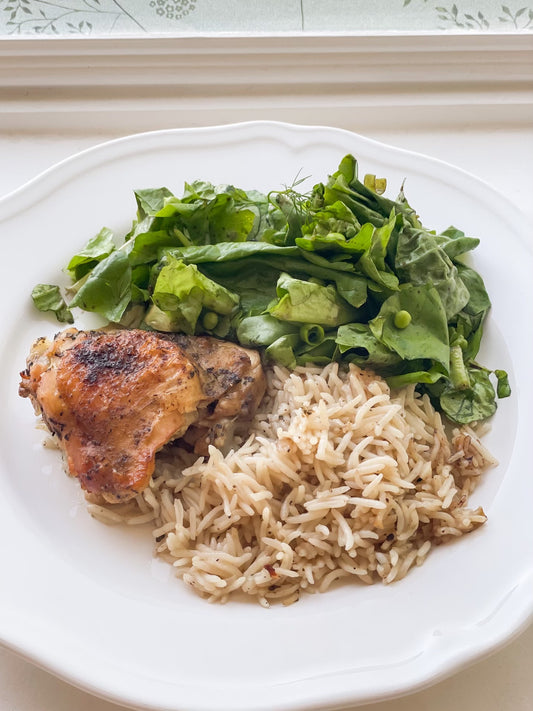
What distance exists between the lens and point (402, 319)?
10.1 feet

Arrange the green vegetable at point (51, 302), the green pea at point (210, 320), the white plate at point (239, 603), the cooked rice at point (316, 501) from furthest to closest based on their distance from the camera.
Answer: the green vegetable at point (51, 302) → the green pea at point (210, 320) → the cooked rice at point (316, 501) → the white plate at point (239, 603)

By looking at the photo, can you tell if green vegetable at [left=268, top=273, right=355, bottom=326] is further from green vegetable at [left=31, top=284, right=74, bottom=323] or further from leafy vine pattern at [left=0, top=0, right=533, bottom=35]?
leafy vine pattern at [left=0, top=0, right=533, bottom=35]

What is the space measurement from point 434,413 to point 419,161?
4.78ft

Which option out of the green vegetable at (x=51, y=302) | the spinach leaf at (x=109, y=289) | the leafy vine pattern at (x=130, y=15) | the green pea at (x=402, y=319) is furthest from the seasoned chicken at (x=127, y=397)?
the leafy vine pattern at (x=130, y=15)

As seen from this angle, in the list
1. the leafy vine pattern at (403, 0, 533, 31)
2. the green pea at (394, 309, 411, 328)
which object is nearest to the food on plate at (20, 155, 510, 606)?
the green pea at (394, 309, 411, 328)

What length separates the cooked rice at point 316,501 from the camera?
2.74 meters

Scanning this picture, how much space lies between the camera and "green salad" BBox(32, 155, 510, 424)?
311 centimetres

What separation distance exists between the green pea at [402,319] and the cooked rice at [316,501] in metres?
0.27

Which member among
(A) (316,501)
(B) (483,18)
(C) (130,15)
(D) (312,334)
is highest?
(C) (130,15)

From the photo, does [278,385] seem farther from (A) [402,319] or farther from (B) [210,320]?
(A) [402,319]

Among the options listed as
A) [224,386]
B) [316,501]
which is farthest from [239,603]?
[224,386]

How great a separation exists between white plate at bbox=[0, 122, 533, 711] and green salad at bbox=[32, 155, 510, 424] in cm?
23

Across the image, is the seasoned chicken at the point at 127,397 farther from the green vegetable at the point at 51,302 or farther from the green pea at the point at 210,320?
the green vegetable at the point at 51,302

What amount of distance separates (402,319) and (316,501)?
847 mm
